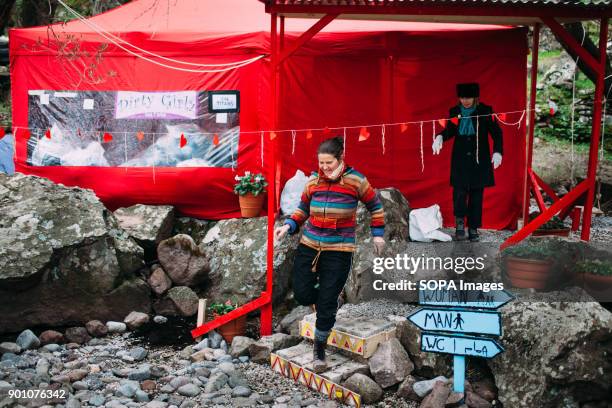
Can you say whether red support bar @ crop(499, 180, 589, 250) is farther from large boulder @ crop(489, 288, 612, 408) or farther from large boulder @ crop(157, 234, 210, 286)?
large boulder @ crop(157, 234, 210, 286)

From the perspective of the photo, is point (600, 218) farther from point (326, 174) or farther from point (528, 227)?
point (326, 174)

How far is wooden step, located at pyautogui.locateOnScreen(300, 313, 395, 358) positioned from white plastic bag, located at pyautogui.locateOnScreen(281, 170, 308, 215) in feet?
8.01

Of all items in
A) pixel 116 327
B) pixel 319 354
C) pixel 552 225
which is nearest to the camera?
pixel 319 354

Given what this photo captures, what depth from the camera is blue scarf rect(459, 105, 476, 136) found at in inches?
309

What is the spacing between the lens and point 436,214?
853 centimetres

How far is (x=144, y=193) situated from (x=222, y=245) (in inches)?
61.9

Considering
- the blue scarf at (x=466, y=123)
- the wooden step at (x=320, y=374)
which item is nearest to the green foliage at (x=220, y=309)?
the wooden step at (x=320, y=374)

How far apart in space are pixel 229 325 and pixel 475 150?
3.57m

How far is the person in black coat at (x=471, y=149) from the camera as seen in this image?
781 cm

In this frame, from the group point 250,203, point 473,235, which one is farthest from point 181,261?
point 473,235

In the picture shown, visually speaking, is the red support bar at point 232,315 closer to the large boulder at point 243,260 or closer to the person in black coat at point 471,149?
the large boulder at point 243,260

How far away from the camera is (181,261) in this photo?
7965 millimetres

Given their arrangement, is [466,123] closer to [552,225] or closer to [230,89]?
[552,225]

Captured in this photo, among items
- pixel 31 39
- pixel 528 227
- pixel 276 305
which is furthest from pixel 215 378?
pixel 31 39
